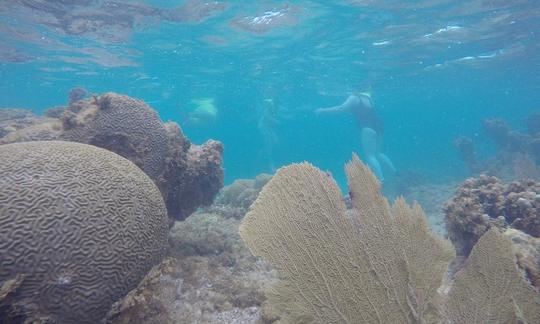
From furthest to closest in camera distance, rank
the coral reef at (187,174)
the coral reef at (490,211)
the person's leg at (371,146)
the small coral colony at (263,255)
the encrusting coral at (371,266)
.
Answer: the person's leg at (371,146)
the coral reef at (187,174)
the coral reef at (490,211)
the encrusting coral at (371,266)
the small coral colony at (263,255)

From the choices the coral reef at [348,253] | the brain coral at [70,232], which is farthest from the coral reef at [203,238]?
the coral reef at [348,253]

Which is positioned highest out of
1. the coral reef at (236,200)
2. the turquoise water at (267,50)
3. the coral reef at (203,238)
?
the turquoise water at (267,50)

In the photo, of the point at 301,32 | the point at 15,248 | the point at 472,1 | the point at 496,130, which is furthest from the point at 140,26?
the point at 496,130

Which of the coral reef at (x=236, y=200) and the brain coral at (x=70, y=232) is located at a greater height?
the coral reef at (x=236, y=200)

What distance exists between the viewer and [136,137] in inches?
243

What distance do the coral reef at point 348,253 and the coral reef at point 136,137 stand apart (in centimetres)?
298

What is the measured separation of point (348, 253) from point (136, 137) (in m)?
4.40

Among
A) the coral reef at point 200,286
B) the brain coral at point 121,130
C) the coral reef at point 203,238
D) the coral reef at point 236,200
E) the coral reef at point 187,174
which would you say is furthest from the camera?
the coral reef at point 236,200

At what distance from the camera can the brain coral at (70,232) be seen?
326 cm

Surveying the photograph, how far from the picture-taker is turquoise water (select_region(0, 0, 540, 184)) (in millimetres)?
17938

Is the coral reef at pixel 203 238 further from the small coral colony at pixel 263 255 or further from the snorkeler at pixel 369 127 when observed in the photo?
the snorkeler at pixel 369 127

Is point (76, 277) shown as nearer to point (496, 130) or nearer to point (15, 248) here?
point (15, 248)

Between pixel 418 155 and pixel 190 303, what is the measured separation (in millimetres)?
45088

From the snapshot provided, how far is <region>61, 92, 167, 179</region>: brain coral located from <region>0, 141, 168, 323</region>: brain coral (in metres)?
1.50
